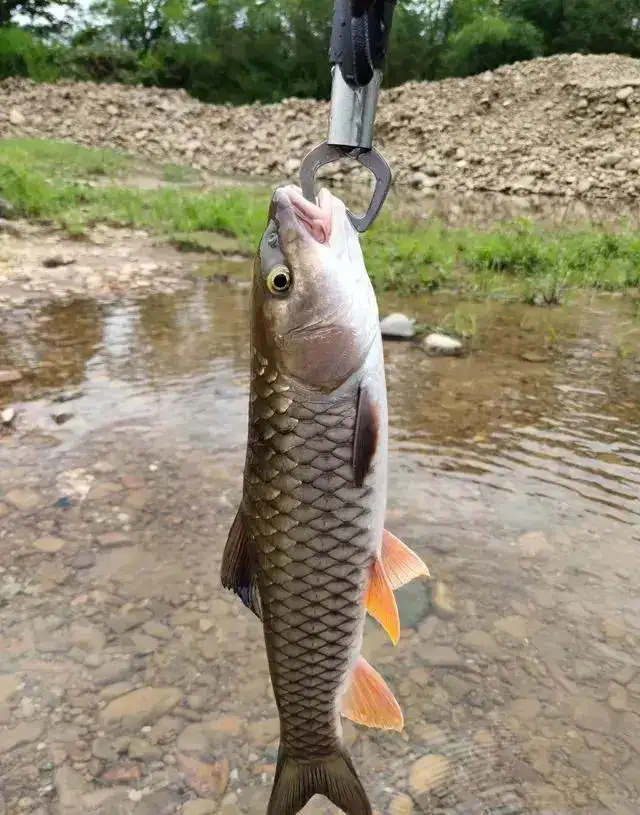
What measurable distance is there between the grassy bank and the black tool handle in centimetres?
672

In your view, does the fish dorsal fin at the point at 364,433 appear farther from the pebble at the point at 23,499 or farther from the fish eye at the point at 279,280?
the pebble at the point at 23,499

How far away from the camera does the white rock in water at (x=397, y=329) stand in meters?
6.66

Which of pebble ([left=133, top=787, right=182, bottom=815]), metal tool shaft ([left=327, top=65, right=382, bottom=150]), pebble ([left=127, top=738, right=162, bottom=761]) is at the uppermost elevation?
metal tool shaft ([left=327, top=65, right=382, bottom=150])

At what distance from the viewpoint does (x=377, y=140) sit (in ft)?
95.8


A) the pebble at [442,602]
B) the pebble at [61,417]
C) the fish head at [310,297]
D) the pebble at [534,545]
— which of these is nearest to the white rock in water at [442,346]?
the pebble at [534,545]

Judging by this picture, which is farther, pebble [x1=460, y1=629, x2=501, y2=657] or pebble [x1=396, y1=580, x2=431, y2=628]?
pebble [x1=396, y1=580, x2=431, y2=628]

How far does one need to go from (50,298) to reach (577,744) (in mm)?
7073

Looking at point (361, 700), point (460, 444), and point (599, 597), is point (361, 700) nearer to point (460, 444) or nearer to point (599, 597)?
point (599, 597)

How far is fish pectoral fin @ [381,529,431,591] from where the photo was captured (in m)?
1.89

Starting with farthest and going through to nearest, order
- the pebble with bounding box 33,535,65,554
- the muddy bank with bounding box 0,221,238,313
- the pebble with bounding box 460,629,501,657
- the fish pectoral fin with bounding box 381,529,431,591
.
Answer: the muddy bank with bounding box 0,221,238,313 → the pebble with bounding box 33,535,65,554 → the pebble with bounding box 460,629,501,657 → the fish pectoral fin with bounding box 381,529,431,591

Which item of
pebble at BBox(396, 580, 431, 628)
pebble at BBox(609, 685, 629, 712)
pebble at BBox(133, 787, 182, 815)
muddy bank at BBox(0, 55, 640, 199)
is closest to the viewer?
pebble at BBox(133, 787, 182, 815)

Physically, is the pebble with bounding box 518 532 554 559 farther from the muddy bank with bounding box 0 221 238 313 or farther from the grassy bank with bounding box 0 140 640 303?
the muddy bank with bounding box 0 221 238 313

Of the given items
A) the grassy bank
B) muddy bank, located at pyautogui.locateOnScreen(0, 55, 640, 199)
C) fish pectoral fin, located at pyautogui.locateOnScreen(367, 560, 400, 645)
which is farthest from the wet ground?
muddy bank, located at pyautogui.locateOnScreen(0, 55, 640, 199)

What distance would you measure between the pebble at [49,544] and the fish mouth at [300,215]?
7.66 ft
